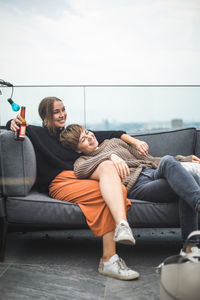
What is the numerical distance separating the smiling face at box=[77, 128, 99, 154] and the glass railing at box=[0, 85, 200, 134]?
1.23 m

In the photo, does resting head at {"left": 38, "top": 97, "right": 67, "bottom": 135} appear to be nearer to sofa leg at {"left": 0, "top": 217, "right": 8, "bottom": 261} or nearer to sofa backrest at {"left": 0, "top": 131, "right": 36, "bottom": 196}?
sofa backrest at {"left": 0, "top": 131, "right": 36, "bottom": 196}

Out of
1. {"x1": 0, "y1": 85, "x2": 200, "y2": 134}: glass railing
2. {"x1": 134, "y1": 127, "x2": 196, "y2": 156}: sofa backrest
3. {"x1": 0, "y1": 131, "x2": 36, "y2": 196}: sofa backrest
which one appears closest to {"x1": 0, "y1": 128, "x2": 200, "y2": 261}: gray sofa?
{"x1": 0, "y1": 131, "x2": 36, "y2": 196}: sofa backrest

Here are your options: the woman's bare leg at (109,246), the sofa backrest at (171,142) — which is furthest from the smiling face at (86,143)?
the woman's bare leg at (109,246)

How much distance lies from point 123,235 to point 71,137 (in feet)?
2.54

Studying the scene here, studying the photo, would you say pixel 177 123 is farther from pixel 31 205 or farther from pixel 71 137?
pixel 31 205

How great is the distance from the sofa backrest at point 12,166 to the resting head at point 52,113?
0.35m

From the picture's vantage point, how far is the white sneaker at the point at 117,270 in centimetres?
149

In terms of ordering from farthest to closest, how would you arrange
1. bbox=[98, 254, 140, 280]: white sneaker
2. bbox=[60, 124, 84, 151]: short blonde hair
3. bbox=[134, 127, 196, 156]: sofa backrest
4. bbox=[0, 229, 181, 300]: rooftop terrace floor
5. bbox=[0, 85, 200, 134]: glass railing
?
bbox=[0, 85, 200, 134]: glass railing, bbox=[134, 127, 196, 156]: sofa backrest, bbox=[60, 124, 84, 151]: short blonde hair, bbox=[98, 254, 140, 280]: white sneaker, bbox=[0, 229, 181, 300]: rooftop terrace floor

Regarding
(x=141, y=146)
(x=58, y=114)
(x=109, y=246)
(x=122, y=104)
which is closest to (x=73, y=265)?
(x=109, y=246)

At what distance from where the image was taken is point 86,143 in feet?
6.42

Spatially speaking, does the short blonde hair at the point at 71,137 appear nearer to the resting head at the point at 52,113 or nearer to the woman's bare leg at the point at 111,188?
the resting head at the point at 52,113

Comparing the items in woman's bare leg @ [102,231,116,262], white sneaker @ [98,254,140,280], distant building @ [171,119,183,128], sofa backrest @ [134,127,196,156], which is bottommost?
white sneaker @ [98,254,140,280]

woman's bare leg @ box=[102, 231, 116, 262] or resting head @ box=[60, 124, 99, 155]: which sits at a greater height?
resting head @ box=[60, 124, 99, 155]

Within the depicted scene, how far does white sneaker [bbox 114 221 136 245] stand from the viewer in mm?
1404
